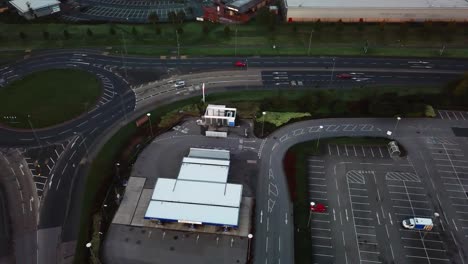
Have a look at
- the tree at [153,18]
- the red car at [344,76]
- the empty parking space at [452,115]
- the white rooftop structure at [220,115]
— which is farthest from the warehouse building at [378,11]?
the white rooftop structure at [220,115]

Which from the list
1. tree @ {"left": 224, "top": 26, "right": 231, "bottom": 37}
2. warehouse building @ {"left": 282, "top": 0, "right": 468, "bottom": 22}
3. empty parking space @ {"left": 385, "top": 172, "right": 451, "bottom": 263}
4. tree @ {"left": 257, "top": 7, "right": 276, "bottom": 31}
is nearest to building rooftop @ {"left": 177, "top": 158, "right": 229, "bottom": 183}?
empty parking space @ {"left": 385, "top": 172, "right": 451, "bottom": 263}

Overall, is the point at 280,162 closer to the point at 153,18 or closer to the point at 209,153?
the point at 209,153

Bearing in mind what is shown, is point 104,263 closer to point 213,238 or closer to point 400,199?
point 213,238

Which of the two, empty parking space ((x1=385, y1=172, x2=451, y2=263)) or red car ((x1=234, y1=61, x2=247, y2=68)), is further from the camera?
red car ((x1=234, y1=61, x2=247, y2=68))

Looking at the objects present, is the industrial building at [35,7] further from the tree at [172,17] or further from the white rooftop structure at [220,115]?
the white rooftop structure at [220,115]

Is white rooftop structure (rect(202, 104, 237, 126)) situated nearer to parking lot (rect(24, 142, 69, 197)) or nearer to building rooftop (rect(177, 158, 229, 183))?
building rooftop (rect(177, 158, 229, 183))

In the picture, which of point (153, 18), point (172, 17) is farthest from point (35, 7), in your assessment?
point (172, 17)
